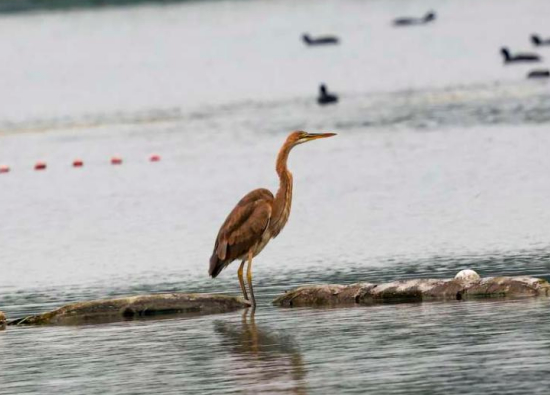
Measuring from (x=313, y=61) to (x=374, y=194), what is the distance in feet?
235

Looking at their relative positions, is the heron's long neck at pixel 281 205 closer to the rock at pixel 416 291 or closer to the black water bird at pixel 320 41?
the rock at pixel 416 291

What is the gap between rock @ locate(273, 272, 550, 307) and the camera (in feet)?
75.0

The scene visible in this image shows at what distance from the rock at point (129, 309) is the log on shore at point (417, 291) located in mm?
918

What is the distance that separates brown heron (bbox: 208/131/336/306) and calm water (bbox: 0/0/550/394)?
92cm

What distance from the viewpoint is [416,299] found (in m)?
23.2

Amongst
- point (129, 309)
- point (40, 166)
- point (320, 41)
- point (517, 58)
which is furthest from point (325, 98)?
point (320, 41)

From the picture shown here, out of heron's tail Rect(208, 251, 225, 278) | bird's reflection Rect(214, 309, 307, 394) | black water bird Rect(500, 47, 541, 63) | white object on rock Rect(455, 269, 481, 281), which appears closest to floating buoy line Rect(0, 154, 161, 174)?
heron's tail Rect(208, 251, 225, 278)

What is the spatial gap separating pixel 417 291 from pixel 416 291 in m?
0.02

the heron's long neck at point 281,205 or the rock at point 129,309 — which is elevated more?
the heron's long neck at point 281,205

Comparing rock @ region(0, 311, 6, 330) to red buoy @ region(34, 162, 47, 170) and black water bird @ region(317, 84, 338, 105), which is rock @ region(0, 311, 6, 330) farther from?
black water bird @ region(317, 84, 338, 105)

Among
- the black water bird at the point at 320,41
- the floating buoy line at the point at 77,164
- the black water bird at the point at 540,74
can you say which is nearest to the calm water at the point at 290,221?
the floating buoy line at the point at 77,164

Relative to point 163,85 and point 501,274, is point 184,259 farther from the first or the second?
point 163,85

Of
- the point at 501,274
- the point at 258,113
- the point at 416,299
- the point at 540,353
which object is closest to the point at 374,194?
the point at 501,274

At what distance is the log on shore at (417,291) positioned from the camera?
2286cm
